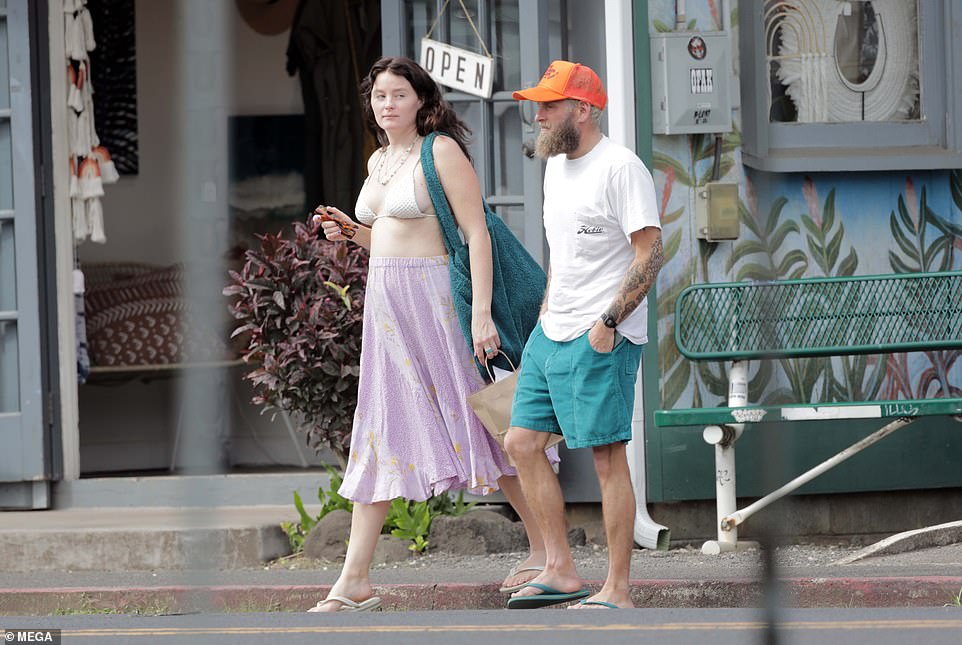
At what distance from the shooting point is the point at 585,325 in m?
4.95

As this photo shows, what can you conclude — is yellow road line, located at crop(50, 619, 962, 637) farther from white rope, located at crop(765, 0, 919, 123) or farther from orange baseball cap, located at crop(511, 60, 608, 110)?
white rope, located at crop(765, 0, 919, 123)

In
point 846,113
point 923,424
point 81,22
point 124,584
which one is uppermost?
point 81,22

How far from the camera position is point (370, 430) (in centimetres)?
536

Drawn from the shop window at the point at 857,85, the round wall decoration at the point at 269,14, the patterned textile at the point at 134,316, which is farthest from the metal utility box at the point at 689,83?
the patterned textile at the point at 134,316

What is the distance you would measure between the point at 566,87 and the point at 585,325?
31.3 inches

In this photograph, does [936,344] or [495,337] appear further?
[936,344]

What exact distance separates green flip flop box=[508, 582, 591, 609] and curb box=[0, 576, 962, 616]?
58cm

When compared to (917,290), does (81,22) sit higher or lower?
higher

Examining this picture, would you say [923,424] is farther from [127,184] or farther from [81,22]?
[127,184]

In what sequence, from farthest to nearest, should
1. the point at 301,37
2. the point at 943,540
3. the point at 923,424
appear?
the point at 301,37 → the point at 923,424 → the point at 943,540

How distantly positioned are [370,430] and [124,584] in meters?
1.74

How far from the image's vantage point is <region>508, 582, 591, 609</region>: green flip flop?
5.09m

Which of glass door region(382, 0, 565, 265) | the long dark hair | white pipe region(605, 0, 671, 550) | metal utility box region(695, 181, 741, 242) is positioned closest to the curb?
white pipe region(605, 0, 671, 550)

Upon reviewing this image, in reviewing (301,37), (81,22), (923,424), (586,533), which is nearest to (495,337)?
(586,533)
